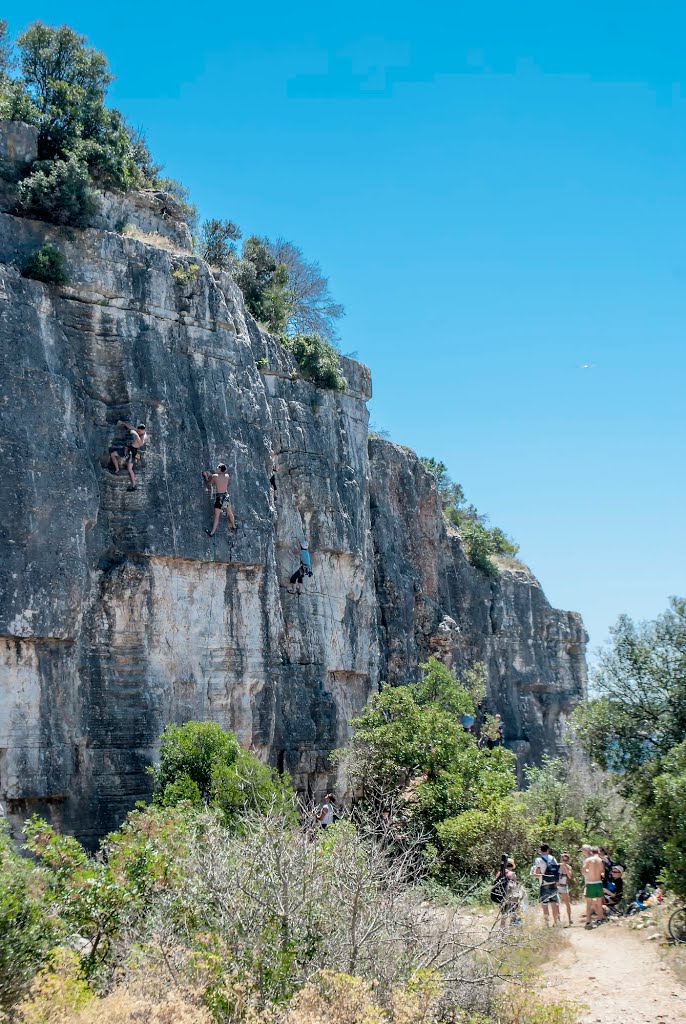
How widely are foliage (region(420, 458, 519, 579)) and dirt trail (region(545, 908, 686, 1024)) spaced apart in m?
24.5

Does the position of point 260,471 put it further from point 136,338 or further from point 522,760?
point 522,760

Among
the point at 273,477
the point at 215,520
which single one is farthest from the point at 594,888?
the point at 273,477

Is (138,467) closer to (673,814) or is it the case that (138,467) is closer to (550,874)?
(550,874)

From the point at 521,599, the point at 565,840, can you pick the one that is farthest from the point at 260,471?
the point at 521,599

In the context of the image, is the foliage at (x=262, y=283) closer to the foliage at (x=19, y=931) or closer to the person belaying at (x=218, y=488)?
the person belaying at (x=218, y=488)

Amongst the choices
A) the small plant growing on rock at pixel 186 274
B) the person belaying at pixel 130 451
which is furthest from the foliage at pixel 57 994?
the small plant growing on rock at pixel 186 274

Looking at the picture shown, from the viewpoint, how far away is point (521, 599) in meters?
45.4

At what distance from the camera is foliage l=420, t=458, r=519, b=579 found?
4309 centimetres

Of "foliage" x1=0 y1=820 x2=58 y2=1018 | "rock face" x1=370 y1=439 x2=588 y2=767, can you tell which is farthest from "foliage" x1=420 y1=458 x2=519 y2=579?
"foliage" x1=0 y1=820 x2=58 y2=1018

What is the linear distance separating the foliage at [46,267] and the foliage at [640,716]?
13702mm

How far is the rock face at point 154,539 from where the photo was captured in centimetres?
1856

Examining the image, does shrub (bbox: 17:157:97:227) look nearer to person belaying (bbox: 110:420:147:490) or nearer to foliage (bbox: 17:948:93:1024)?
person belaying (bbox: 110:420:147:490)

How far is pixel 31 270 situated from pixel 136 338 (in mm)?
2542

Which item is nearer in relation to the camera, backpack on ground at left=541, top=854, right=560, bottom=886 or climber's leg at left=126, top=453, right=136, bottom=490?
backpack on ground at left=541, top=854, right=560, bottom=886
